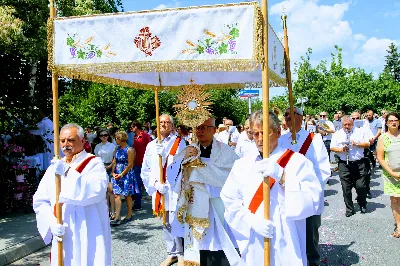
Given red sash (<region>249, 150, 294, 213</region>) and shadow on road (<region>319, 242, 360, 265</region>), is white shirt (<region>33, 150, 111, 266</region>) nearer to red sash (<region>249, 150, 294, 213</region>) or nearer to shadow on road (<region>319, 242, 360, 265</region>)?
red sash (<region>249, 150, 294, 213</region>)

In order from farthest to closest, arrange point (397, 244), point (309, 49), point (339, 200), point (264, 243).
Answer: point (309, 49) < point (339, 200) < point (397, 244) < point (264, 243)

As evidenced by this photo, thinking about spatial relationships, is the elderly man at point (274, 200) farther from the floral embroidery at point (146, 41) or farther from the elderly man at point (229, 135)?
the elderly man at point (229, 135)

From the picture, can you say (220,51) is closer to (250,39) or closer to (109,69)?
(250,39)

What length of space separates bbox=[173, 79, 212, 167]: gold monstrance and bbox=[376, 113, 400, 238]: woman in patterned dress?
11.4ft

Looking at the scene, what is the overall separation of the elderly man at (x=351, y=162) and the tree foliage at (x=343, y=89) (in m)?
24.7

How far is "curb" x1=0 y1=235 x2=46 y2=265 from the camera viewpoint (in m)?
5.95

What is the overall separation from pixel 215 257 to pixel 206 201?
0.59m

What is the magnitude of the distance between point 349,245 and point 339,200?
3.63 m

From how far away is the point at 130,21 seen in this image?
12.6 feet

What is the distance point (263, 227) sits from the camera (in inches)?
128

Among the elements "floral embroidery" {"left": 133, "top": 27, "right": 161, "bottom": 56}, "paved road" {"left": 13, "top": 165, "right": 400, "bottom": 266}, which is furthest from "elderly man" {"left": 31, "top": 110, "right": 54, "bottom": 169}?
"floral embroidery" {"left": 133, "top": 27, "right": 161, "bottom": 56}

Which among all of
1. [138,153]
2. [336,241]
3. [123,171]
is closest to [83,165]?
[336,241]

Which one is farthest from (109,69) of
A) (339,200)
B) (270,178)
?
(339,200)

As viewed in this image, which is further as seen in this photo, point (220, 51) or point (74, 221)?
point (74, 221)
